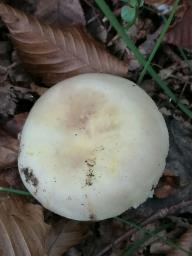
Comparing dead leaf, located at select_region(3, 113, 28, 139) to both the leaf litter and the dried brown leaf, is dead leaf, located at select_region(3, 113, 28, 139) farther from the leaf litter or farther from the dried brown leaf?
the dried brown leaf

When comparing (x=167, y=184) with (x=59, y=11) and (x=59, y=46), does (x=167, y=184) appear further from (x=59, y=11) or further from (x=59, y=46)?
(x=59, y=11)

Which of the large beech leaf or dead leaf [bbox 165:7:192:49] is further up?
dead leaf [bbox 165:7:192:49]

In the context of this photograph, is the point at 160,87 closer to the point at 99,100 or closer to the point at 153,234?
the point at 99,100

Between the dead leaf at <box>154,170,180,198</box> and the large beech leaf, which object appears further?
the dead leaf at <box>154,170,180,198</box>

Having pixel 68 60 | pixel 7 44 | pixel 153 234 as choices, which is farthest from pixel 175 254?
pixel 7 44

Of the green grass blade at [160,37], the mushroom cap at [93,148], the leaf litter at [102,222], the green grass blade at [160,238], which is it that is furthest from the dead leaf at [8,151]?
the green grass blade at [160,37]

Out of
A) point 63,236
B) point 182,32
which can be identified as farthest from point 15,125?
point 182,32

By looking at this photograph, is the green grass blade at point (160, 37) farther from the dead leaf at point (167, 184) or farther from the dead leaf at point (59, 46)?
the dead leaf at point (167, 184)

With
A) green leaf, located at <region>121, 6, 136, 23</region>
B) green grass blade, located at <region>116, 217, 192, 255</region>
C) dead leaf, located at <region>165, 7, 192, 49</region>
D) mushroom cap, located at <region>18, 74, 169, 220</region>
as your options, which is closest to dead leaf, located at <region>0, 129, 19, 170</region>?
mushroom cap, located at <region>18, 74, 169, 220</region>
